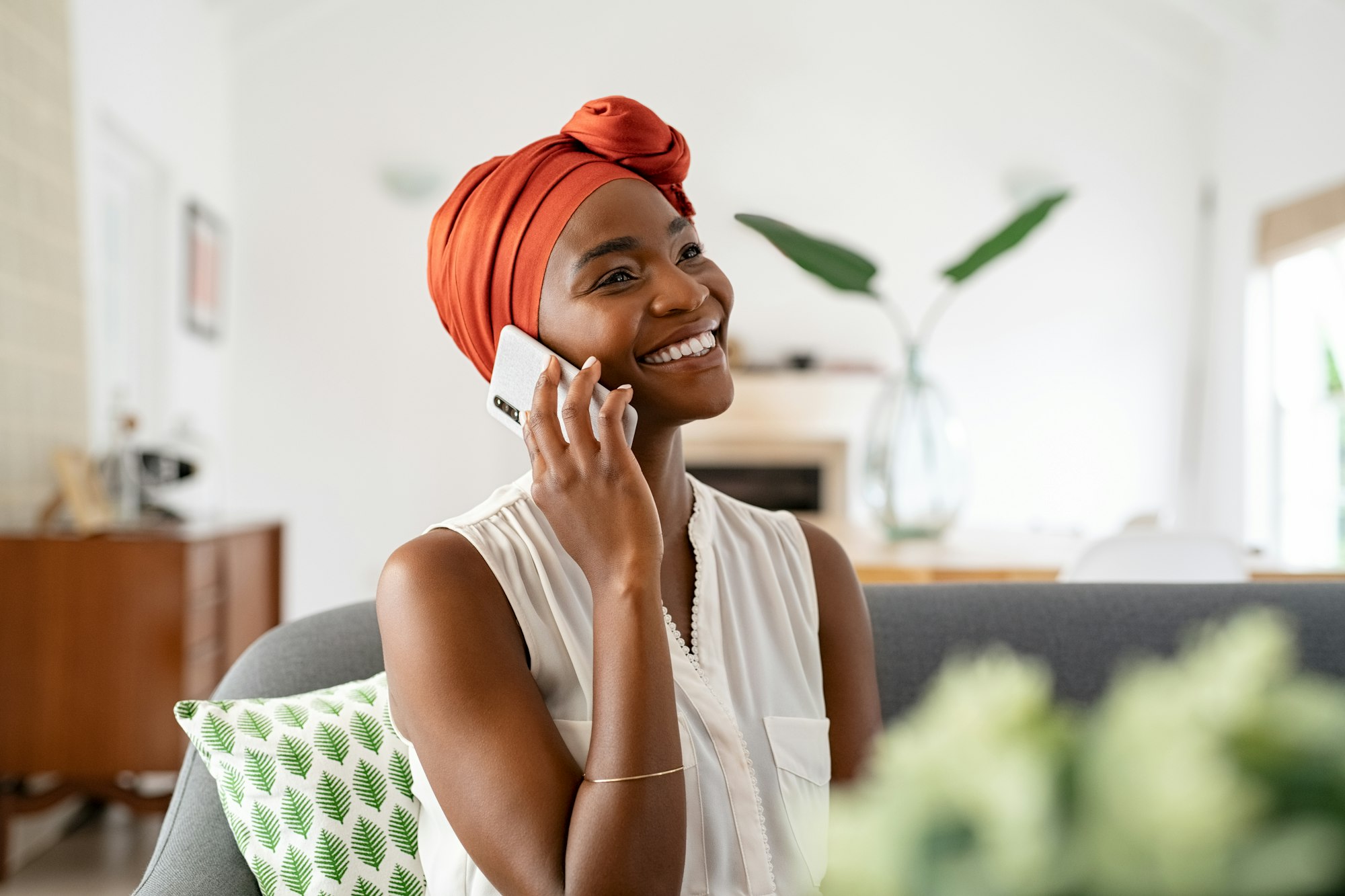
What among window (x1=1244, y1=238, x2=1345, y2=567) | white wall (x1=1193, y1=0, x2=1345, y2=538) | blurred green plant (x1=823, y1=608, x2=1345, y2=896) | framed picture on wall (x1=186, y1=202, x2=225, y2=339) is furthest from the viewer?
window (x1=1244, y1=238, x2=1345, y2=567)

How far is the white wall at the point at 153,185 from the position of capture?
13.4ft

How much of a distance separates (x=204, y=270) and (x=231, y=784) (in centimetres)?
477

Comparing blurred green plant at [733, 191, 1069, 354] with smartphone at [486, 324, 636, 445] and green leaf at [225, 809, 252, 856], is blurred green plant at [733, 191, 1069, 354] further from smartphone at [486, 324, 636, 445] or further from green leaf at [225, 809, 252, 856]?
green leaf at [225, 809, 252, 856]

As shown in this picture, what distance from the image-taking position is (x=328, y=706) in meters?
1.22

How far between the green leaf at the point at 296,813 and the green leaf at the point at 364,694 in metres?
0.13

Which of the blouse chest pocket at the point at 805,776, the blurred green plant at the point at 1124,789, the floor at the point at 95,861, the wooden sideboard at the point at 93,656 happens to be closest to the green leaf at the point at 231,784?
the blouse chest pocket at the point at 805,776

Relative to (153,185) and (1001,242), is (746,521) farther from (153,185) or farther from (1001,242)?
(153,185)

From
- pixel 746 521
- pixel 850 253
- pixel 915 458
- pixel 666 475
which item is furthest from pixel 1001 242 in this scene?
pixel 666 475

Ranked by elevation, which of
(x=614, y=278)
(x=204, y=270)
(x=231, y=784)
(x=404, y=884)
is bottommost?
(x=404, y=884)

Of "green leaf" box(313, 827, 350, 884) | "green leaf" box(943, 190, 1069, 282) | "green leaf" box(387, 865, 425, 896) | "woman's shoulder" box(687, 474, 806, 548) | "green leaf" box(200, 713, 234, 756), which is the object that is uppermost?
"green leaf" box(943, 190, 1069, 282)

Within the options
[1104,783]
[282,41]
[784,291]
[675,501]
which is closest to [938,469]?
[675,501]

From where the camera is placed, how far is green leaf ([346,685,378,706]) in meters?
1.25

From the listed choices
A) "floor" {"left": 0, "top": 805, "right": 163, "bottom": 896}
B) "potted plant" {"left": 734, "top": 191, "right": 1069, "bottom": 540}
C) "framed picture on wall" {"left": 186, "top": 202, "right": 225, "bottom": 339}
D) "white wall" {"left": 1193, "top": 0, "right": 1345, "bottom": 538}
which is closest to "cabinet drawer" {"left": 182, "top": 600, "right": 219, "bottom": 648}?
"floor" {"left": 0, "top": 805, "right": 163, "bottom": 896}

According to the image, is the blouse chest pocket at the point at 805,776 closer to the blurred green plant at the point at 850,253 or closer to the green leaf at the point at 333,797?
the green leaf at the point at 333,797
